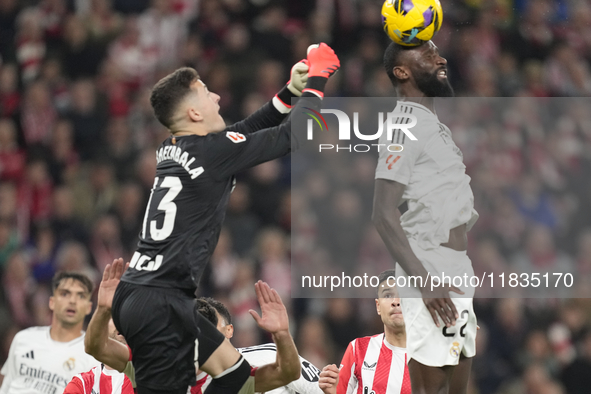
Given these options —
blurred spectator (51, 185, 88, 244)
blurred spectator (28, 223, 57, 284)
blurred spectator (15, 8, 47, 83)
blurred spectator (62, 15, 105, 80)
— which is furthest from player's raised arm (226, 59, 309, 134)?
blurred spectator (15, 8, 47, 83)

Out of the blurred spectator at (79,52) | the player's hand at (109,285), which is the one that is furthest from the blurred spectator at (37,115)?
the player's hand at (109,285)

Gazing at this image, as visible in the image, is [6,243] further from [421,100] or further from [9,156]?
[421,100]

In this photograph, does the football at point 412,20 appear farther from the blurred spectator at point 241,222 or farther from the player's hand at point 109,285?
the blurred spectator at point 241,222

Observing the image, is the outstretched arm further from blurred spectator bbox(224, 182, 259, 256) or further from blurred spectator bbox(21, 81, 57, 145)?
blurred spectator bbox(21, 81, 57, 145)

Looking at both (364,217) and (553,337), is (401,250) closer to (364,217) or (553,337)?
(364,217)

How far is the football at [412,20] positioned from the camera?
156 inches

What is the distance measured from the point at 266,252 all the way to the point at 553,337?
2737 mm

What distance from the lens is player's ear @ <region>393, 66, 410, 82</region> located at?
4.03m

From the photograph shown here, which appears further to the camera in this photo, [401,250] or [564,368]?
[564,368]

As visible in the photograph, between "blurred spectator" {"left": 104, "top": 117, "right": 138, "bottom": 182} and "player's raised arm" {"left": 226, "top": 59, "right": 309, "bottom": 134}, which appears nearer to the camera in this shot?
"player's raised arm" {"left": 226, "top": 59, "right": 309, "bottom": 134}

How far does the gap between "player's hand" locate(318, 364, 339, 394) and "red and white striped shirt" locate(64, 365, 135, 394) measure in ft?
4.34

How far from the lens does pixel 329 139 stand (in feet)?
14.1

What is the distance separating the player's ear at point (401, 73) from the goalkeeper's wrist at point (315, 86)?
1.23 ft

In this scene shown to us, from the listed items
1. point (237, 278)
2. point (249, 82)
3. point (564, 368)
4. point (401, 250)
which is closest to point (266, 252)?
point (237, 278)
